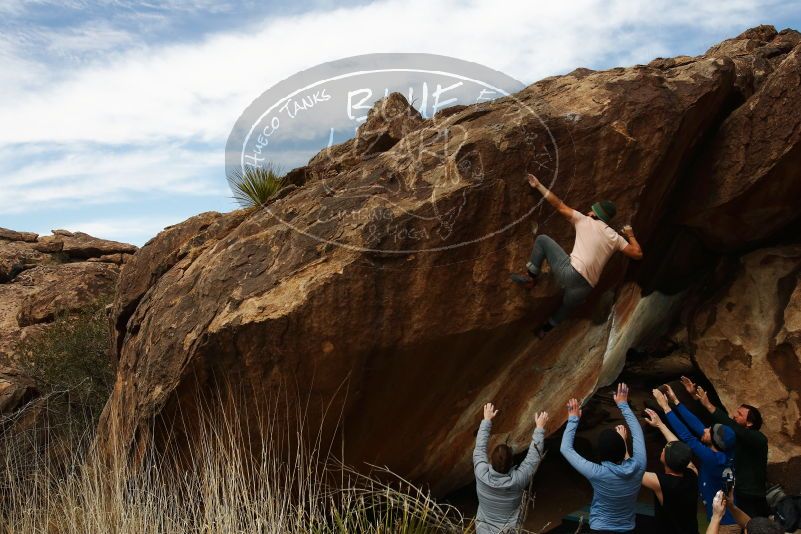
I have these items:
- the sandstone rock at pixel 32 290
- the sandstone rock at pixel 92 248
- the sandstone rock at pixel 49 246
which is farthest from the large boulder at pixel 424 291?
the sandstone rock at pixel 49 246

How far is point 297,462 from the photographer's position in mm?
7145

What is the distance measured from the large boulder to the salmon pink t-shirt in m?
0.24

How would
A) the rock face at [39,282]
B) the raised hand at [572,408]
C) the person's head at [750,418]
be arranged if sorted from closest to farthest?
the raised hand at [572,408], the person's head at [750,418], the rock face at [39,282]

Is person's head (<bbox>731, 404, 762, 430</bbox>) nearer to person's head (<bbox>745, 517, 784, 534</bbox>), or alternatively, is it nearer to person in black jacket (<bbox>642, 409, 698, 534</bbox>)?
person in black jacket (<bbox>642, 409, 698, 534</bbox>)

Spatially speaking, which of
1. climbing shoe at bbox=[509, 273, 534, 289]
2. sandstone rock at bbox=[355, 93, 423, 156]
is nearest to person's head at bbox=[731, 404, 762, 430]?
climbing shoe at bbox=[509, 273, 534, 289]

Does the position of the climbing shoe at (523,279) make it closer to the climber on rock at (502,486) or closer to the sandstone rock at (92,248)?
the climber on rock at (502,486)

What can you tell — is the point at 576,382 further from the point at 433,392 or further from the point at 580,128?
the point at 580,128

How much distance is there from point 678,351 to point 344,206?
26.0 ft

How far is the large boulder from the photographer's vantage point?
272 inches

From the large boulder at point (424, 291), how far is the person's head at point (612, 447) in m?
1.73

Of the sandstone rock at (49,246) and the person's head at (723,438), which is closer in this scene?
the person's head at (723,438)

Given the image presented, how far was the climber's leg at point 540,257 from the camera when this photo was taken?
279 inches

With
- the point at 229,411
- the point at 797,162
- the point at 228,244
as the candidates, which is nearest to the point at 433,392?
the point at 229,411

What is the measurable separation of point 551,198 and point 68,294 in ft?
35.0
